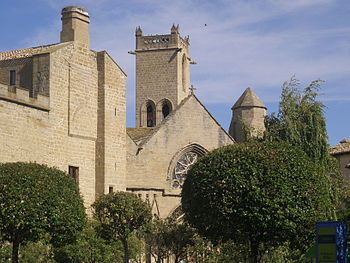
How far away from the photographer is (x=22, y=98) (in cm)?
2977

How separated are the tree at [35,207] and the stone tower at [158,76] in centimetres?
3749

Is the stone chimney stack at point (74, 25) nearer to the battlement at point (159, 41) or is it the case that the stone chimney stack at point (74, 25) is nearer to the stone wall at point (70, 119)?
the stone wall at point (70, 119)

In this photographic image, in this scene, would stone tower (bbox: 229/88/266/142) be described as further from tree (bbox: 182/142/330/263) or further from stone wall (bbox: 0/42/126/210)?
tree (bbox: 182/142/330/263)

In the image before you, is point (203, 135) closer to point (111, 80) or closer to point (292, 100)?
point (292, 100)

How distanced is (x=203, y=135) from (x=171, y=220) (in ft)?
29.5

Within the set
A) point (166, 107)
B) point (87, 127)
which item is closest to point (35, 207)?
point (87, 127)

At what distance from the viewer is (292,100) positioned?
38375mm

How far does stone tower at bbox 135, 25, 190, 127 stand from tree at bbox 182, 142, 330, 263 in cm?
3624

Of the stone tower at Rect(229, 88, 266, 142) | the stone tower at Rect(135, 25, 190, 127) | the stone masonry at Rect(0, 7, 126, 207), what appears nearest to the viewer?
the stone masonry at Rect(0, 7, 126, 207)

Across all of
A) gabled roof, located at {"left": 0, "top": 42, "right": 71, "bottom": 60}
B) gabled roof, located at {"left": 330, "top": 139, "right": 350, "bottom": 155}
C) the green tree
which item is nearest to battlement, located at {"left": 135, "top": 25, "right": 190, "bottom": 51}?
gabled roof, located at {"left": 330, "top": 139, "right": 350, "bottom": 155}

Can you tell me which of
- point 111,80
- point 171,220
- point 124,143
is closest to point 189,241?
point 171,220

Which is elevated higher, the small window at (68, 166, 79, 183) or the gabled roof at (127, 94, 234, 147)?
the gabled roof at (127, 94, 234, 147)

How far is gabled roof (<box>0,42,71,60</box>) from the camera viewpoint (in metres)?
32.5

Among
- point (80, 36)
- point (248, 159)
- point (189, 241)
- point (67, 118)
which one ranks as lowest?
point (189, 241)
